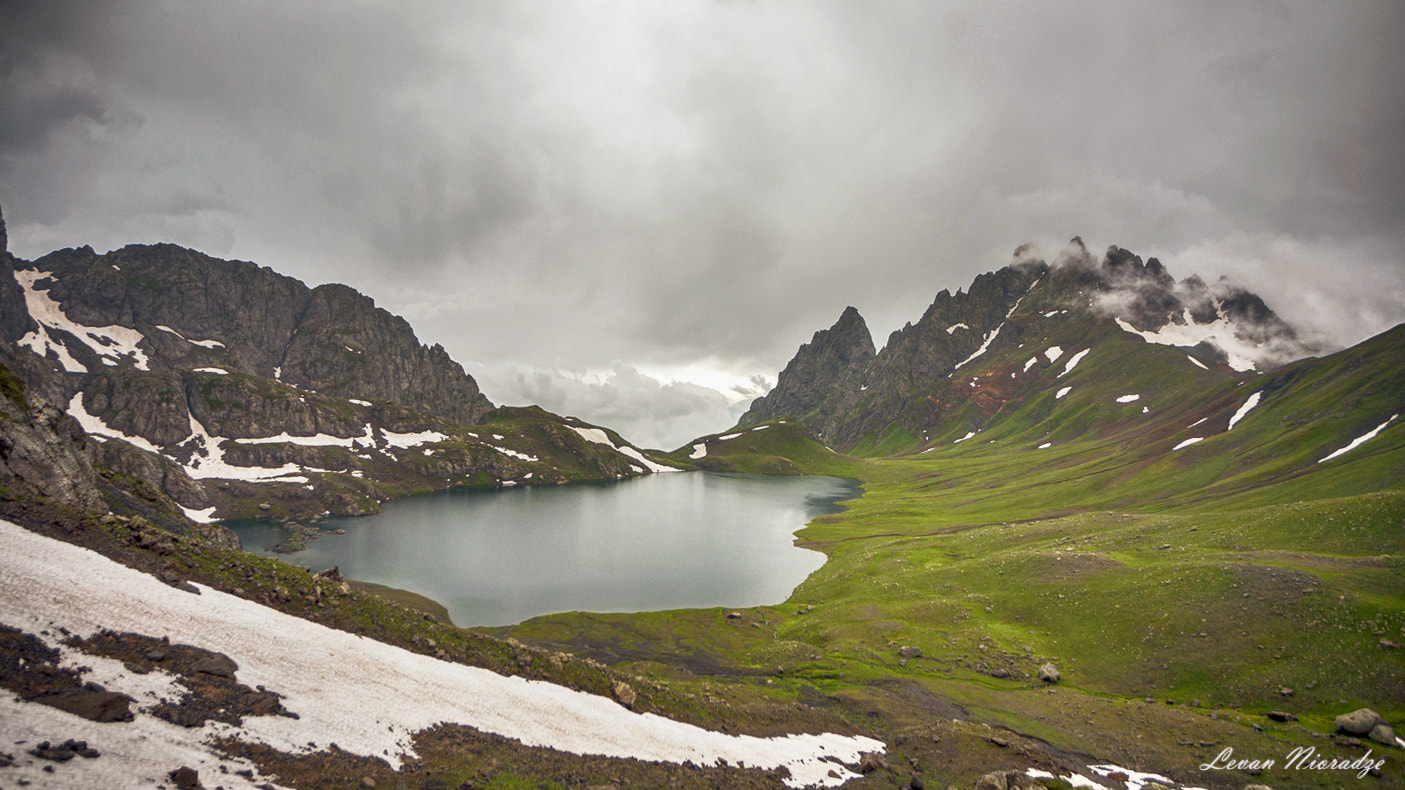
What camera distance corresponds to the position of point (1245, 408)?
375 ft

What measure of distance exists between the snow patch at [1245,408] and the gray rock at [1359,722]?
4516 inches

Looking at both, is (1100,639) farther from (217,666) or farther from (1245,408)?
(1245,408)

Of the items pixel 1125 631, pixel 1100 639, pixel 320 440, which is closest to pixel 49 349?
pixel 320 440

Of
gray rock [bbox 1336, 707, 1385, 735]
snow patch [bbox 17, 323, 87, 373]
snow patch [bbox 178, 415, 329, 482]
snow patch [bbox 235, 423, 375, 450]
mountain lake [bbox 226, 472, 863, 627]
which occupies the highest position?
snow patch [bbox 17, 323, 87, 373]

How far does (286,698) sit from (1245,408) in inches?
6626

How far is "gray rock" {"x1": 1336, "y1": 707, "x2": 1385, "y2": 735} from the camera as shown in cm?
2344

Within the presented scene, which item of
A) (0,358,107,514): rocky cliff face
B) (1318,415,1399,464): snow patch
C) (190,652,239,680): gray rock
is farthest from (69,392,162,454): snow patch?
(1318,415,1399,464): snow patch

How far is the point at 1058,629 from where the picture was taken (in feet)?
132

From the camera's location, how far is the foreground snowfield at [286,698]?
33.1 feet

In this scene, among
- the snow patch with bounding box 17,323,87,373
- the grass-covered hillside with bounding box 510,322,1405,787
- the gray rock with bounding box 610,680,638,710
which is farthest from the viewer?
the snow patch with bounding box 17,323,87,373

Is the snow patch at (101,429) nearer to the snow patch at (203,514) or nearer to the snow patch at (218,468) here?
the snow patch at (218,468)

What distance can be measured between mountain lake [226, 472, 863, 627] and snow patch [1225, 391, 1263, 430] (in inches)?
3446

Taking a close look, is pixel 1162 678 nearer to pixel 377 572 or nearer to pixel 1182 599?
pixel 1182 599

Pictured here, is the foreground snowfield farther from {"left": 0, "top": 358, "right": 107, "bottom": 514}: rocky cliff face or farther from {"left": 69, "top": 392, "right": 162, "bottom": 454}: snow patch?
{"left": 69, "top": 392, "right": 162, "bottom": 454}: snow patch
